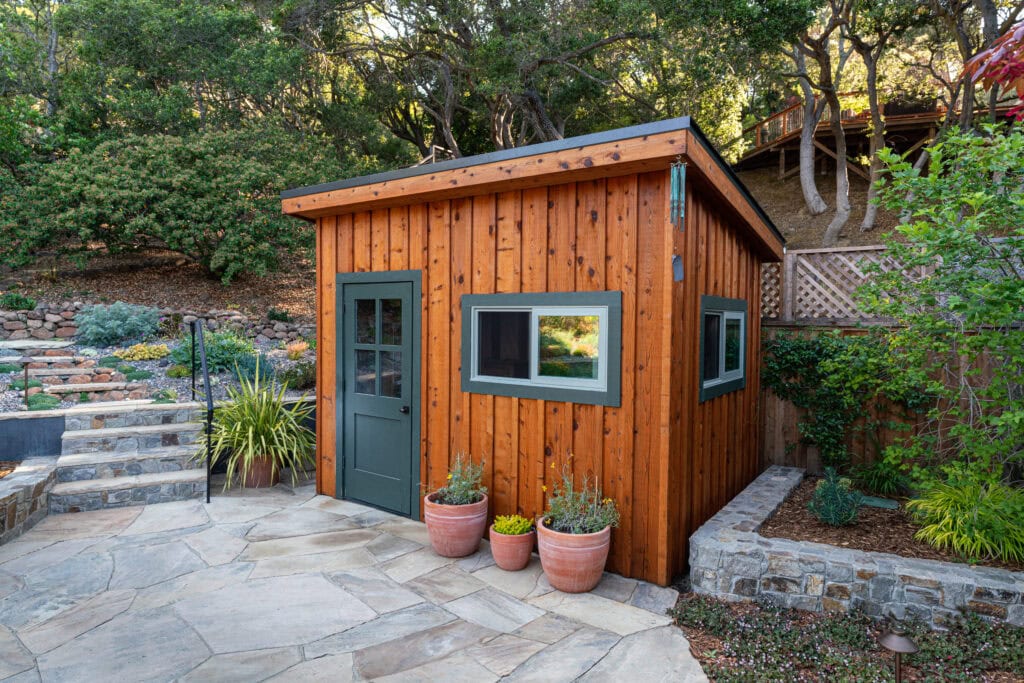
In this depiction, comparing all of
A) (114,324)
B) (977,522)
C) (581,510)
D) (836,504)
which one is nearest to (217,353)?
(114,324)

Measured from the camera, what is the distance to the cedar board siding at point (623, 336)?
3340mm

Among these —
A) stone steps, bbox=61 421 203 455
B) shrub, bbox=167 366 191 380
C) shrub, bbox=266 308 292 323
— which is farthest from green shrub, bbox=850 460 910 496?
shrub, bbox=266 308 292 323

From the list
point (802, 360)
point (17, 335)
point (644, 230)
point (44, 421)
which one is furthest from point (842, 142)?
point (17, 335)

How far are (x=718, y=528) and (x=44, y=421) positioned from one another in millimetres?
5589

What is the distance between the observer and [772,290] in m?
6.59

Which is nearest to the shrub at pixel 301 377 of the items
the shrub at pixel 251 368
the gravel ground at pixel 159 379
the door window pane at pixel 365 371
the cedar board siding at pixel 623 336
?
the gravel ground at pixel 159 379

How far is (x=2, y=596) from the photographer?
10.3 ft

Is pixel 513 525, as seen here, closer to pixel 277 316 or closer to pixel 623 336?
pixel 623 336

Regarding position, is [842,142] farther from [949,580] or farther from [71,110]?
[71,110]

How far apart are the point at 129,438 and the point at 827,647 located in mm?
5593

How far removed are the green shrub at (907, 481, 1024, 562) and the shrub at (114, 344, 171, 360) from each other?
817 centimetres

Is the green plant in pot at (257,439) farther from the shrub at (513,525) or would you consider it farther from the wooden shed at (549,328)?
the shrub at (513,525)

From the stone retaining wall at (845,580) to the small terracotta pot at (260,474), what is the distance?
3.80 meters

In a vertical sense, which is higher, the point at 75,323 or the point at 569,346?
the point at 75,323
